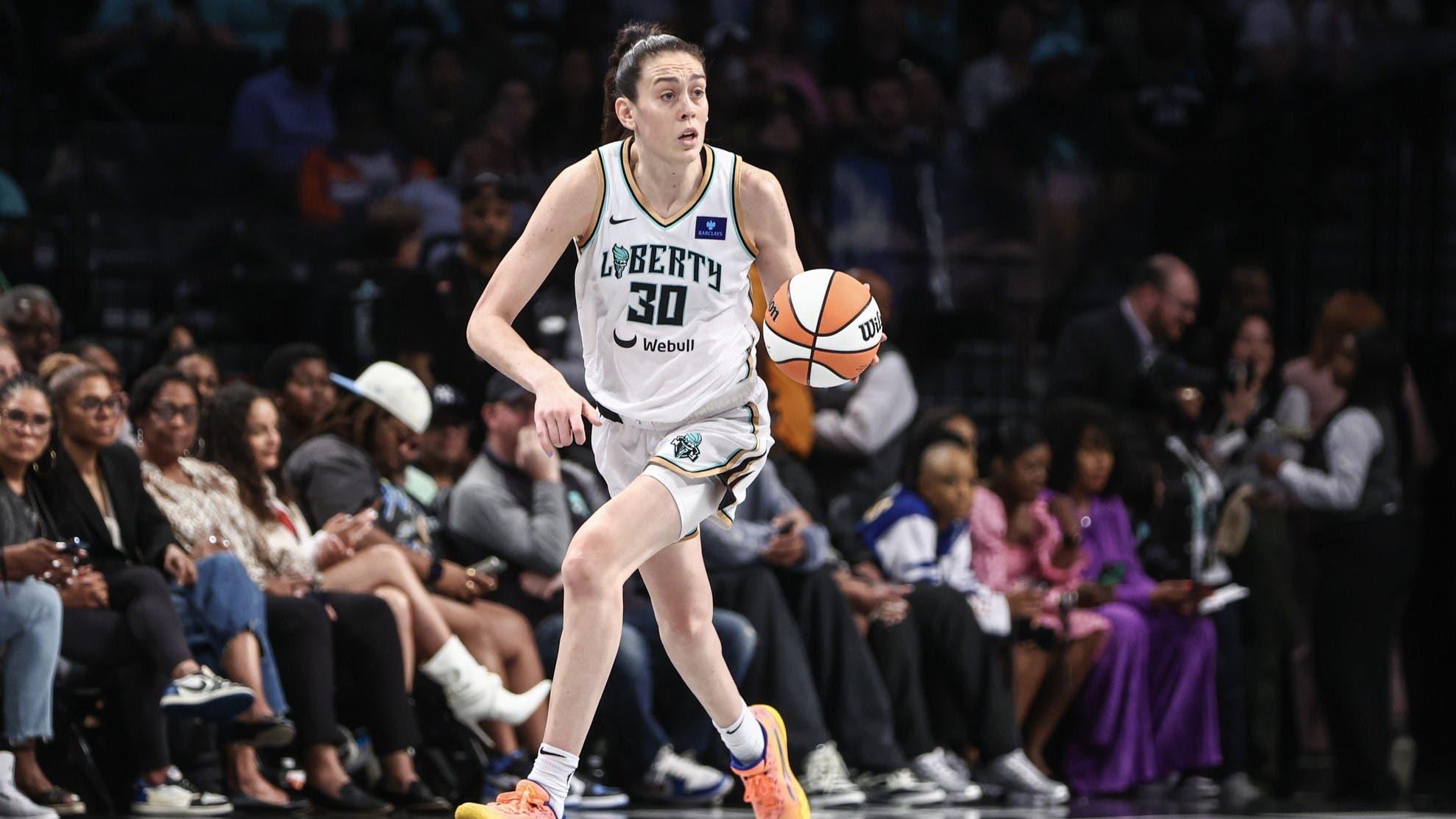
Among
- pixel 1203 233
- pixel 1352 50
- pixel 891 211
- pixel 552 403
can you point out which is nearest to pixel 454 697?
pixel 552 403

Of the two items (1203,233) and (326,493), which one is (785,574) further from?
(1203,233)

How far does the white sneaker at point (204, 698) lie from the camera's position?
624 centimetres

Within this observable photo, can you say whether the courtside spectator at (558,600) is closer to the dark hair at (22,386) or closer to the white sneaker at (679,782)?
the white sneaker at (679,782)

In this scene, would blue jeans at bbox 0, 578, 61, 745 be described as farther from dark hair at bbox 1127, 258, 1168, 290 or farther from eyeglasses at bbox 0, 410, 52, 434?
dark hair at bbox 1127, 258, 1168, 290

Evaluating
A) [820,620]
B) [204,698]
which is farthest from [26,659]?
[820,620]

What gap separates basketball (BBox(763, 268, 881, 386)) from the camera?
5.18 meters

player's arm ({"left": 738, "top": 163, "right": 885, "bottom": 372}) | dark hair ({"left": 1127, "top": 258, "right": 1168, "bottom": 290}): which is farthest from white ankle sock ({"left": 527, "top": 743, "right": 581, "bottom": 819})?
dark hair ({"left": 1127, "top": 258, "right": 1168, "bottom": 290})

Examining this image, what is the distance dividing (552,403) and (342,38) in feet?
20.4

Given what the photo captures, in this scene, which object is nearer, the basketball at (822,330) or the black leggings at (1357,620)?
the basketball at (822,330)

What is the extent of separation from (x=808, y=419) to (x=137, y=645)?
3395mm

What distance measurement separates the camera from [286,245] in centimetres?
918

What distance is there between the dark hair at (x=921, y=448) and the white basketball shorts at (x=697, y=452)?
3.26 m

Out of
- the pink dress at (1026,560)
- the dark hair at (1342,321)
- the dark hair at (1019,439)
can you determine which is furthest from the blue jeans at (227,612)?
the dark hair at (1342,321)

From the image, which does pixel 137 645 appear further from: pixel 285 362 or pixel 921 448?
pixel 921 448
